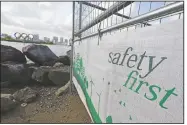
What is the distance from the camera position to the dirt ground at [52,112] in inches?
118

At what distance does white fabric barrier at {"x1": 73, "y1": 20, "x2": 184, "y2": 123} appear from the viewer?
74cm

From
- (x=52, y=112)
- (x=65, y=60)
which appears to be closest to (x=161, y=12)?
(x=52, y=112)

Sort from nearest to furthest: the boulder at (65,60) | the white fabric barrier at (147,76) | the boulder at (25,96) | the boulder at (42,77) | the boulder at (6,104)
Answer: the white fabric barrier at (147,76)
the boulder at (6,104)
the boulder at (25,96)
the boulder at (42,77)
the boulder at (65,60)

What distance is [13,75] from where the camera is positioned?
5.71 m

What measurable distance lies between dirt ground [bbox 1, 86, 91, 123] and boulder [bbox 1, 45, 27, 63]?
430 centimetres

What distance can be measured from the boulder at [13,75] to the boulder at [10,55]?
6.42ft

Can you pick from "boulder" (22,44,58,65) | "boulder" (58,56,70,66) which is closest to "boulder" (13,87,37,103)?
"boulder" (58,56,70,66)

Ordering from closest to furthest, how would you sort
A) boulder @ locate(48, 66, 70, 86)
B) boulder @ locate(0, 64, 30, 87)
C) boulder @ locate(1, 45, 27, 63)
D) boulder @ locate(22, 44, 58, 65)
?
boulder @ locate(48, 66, 70, 86) → boulder @ locate(0, 64, 30, 87) → boulder @ locate(1, 45, 27, 63) → boulder @ locate(22, 44, 58, 65)

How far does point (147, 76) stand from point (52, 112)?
2.81 meters

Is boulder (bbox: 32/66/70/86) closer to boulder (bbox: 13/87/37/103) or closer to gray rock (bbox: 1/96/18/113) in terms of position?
boulder (bbox: 13/87/37/103)

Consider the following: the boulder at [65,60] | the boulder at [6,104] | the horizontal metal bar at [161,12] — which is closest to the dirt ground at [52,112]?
the boulder at [6,104]

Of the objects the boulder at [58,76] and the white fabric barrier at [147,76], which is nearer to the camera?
the white fabric barrier at [147,76]

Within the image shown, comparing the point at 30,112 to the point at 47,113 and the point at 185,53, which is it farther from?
the point at 185,53

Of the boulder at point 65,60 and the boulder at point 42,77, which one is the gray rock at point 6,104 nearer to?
the boulder at point 42,77
